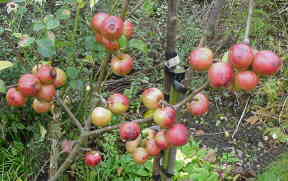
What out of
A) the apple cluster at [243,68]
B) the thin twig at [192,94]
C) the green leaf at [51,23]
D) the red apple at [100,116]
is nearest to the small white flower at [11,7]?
the green leaf at [51,23]

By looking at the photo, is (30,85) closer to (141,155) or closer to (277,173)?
(141,155)

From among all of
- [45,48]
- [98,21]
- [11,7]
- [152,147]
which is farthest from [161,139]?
[11,7]

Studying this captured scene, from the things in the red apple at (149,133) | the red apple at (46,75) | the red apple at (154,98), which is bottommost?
the red apple at (149,133)

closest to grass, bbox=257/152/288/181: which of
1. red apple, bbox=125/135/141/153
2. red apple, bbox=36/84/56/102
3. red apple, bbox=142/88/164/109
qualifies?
red apple, bbox=125/135/141/153

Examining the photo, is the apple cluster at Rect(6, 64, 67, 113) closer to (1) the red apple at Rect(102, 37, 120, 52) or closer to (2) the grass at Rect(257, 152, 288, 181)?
(1) the red apple at Rect(102, 37, 120, 52)

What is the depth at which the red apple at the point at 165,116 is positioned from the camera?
82 cm

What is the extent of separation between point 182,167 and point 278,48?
1.35 metres

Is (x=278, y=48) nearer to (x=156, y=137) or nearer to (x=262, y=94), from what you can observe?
(x=262, y=94)

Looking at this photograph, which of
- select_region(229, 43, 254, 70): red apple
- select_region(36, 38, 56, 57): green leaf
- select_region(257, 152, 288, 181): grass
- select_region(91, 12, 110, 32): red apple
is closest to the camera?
select_region(229, 43, 254, 70): red apple

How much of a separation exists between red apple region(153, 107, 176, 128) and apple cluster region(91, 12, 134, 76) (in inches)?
5.2

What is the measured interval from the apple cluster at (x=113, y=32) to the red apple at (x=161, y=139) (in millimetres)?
157

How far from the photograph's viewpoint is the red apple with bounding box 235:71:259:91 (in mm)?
730

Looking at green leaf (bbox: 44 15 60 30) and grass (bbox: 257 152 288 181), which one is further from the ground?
green leaf (bbox: 44 15 60 30)

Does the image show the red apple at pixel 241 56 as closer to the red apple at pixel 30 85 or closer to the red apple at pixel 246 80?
the red apple at pixel 246 80
